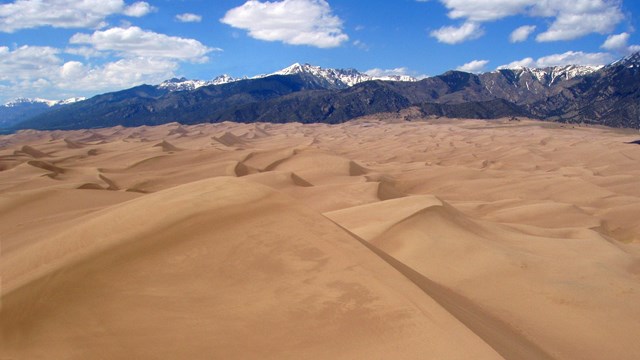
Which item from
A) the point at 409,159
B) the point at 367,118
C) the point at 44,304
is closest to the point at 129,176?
the point at 44,304

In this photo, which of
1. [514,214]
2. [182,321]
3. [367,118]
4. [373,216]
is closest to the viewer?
[182,321]

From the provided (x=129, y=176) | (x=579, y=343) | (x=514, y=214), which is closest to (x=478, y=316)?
(x=579, y=343)

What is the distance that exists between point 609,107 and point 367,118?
85.6 metres

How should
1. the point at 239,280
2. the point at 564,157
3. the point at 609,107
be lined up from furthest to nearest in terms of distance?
the point at 609,107, the point at 564,157, the point at 239,280

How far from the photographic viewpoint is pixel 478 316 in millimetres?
8219

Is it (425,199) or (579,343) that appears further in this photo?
(425,199)

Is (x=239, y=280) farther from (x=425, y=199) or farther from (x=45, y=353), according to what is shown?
(x=425, y=199)

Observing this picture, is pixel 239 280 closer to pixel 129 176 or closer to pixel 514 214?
pixel 514 214

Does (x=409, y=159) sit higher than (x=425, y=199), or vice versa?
(x=425, y=199)

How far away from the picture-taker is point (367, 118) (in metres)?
184

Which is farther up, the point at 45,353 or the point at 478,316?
the point at 45,353

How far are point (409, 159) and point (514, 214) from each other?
134 ft

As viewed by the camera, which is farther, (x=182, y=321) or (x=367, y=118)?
(x=367, y=118)

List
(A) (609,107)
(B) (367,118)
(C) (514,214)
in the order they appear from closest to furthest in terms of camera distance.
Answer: (C) (514,214), (A) (609,107), (B) (367,118)
